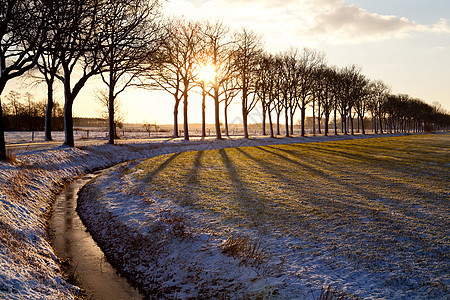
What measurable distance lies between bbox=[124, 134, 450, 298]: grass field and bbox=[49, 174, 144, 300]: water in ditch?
3375 mm

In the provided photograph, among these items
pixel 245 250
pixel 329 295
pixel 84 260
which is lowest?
pixel 84 260

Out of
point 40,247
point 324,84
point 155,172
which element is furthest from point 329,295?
point 324,84

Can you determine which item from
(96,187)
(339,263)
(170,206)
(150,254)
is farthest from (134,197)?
(339,263)

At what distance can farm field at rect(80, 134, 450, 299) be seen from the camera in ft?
21.6

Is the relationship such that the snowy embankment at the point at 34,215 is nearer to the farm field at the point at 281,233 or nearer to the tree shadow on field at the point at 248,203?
the farm field at the point at 281,233

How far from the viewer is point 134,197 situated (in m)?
13.6

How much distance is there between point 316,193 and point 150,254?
8111mm

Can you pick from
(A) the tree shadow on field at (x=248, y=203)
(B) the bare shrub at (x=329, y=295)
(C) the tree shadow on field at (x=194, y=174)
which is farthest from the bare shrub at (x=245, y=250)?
(C) the tree shadow on field at (x=194, y=174)

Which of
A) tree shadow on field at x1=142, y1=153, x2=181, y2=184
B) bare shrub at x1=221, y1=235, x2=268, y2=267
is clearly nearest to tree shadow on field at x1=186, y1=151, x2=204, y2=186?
tree shadow on field at x1=142, y1=153, x2=181, y2=184

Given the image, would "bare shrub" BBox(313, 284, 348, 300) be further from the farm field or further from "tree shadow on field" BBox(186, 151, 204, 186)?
"tree shadow on field" BBox(186, 151, 204, 186)

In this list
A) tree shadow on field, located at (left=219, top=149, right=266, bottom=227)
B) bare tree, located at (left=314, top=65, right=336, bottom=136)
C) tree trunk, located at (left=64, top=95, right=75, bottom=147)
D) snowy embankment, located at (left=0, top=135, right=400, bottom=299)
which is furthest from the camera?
bare tree, located at (left=314, top=65, right=336, bottom=136)

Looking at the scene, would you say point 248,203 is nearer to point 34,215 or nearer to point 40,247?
point 40,247

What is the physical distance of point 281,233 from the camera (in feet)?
29.4

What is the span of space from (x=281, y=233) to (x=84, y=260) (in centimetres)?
607
